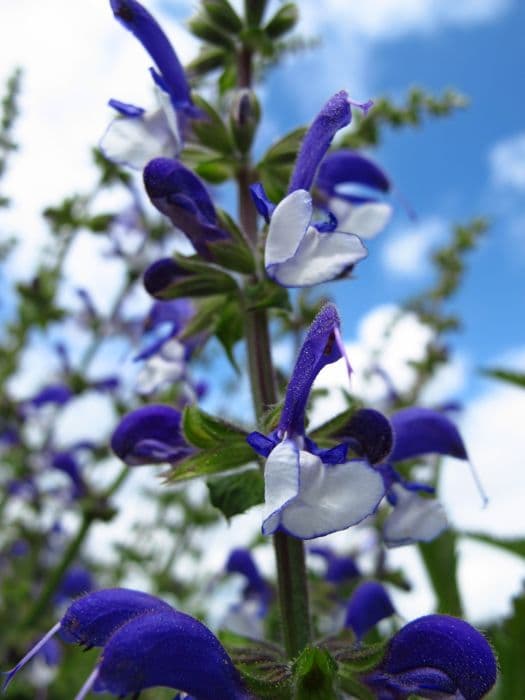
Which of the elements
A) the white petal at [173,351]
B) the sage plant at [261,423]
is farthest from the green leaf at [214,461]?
the white petal at [173,351]

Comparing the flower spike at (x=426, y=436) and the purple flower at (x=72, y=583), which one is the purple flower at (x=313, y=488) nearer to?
the flower spike at (x=426, y=436)

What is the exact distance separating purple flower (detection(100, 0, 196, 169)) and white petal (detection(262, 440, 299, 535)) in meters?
Answer: 0.86

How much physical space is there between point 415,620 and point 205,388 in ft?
5.26

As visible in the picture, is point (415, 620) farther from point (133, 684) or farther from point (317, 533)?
point (133, 684)

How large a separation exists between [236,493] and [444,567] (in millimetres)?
651

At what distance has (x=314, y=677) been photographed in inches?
47.5

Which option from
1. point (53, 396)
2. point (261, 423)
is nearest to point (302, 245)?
point (261, 423)

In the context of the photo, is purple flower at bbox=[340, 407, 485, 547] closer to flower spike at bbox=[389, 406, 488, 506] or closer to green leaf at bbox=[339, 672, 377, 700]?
flower spike at bbox=[389, 406, 488, 506]

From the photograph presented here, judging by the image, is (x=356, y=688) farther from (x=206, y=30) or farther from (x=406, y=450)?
(x=206, y=30)

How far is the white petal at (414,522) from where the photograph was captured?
161cm

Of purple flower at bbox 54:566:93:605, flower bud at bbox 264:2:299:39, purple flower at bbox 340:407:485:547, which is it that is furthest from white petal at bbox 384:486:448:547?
purple flower at bbox 54:566:93:605

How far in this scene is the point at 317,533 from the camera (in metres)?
1.17

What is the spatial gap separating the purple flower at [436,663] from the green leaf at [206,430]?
1.51 feet

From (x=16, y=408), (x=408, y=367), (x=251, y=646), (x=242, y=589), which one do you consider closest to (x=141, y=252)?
(x=16, y=408)
